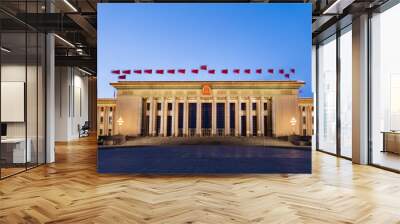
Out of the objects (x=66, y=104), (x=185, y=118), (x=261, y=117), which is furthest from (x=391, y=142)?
(x=66, y=104)

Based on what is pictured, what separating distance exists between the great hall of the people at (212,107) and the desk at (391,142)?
219 cm

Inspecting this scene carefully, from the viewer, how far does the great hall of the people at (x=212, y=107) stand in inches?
243

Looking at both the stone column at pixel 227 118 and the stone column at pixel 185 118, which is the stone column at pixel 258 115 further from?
the stone column at pixel 185 118

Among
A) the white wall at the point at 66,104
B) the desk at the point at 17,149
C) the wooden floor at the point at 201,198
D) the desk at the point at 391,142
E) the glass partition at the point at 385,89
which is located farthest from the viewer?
the white wall at the point at 66,104

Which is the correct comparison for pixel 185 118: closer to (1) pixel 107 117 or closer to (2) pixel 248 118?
(2) pixel 248 118

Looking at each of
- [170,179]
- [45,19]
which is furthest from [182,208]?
[45,19]

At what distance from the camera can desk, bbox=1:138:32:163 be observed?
258 inches

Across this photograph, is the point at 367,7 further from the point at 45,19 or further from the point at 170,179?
the point at 45,19

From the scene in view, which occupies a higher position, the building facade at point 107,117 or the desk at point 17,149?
the building facade at point 107,117

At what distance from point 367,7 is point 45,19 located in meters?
6.50

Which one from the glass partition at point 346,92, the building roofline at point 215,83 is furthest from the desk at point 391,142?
the building roofline at point 215,83

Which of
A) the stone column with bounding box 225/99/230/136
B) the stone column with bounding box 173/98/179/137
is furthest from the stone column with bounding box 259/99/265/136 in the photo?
the stone column with bounding box 173/98/179/137

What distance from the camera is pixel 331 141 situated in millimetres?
9555

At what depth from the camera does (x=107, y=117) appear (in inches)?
246
